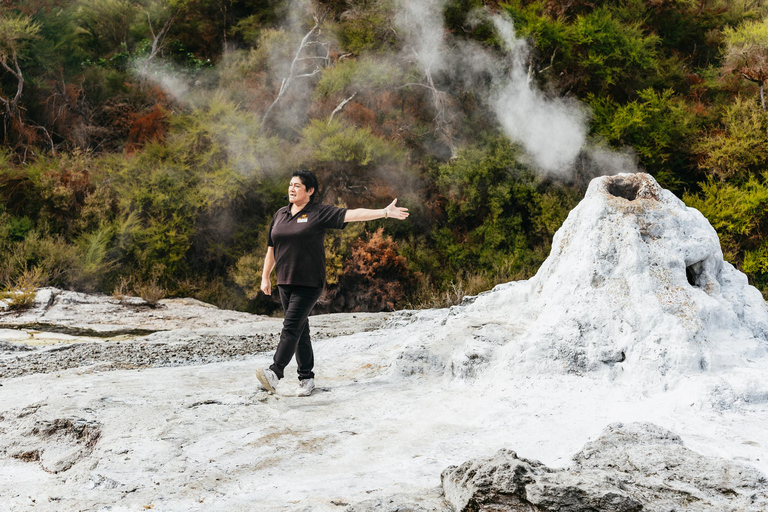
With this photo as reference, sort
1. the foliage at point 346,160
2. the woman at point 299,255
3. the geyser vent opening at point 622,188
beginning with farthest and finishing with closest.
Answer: the foliage at point 346,160 → the geyser vent opening at point 622,188 → the woman at point 299,255

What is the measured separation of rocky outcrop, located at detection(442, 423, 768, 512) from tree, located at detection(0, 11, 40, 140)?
14784 mm

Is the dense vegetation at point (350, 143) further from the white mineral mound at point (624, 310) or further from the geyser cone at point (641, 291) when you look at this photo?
the geyser cone at point (641, 291)

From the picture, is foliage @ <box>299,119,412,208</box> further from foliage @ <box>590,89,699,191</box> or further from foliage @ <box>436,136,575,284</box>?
foliage @ <box>590,89,699,191</box>

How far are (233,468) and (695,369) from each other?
281 cm

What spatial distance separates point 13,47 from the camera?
45.1 feet

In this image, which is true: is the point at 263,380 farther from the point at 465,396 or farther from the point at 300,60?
the point at 300,60

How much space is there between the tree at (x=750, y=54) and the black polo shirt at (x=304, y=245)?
40.2ft

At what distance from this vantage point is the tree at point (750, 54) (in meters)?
13.2

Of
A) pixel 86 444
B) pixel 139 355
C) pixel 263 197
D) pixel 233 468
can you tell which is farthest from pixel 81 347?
pixel 263 197

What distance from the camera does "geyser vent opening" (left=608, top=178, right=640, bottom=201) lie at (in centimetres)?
506

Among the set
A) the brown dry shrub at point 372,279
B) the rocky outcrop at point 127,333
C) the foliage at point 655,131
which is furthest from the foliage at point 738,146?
the rocky outcrop at point 127,333

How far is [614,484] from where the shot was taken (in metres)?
2.30

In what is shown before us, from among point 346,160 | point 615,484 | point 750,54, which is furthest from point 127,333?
point 750,54

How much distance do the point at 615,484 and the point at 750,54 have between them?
14267 mm
